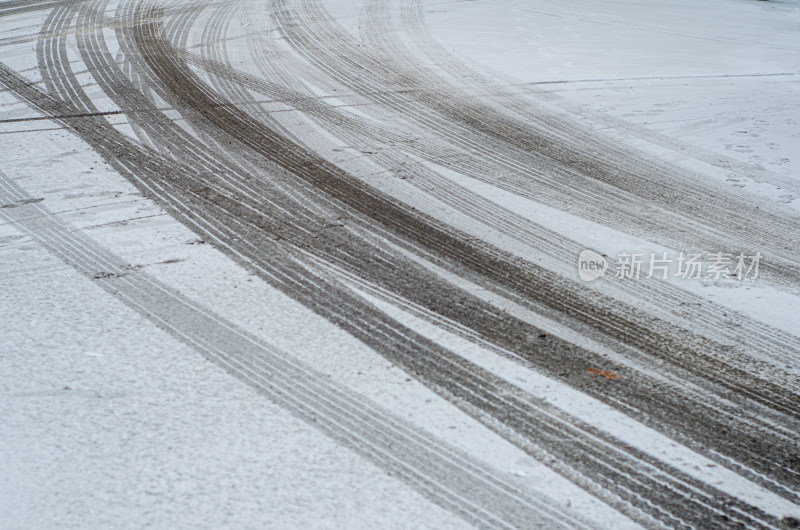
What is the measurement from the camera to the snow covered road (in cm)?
255

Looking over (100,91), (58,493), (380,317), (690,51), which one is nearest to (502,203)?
(380,317)

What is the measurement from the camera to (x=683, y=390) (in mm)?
3172

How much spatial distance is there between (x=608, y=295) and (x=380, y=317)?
1.35m
